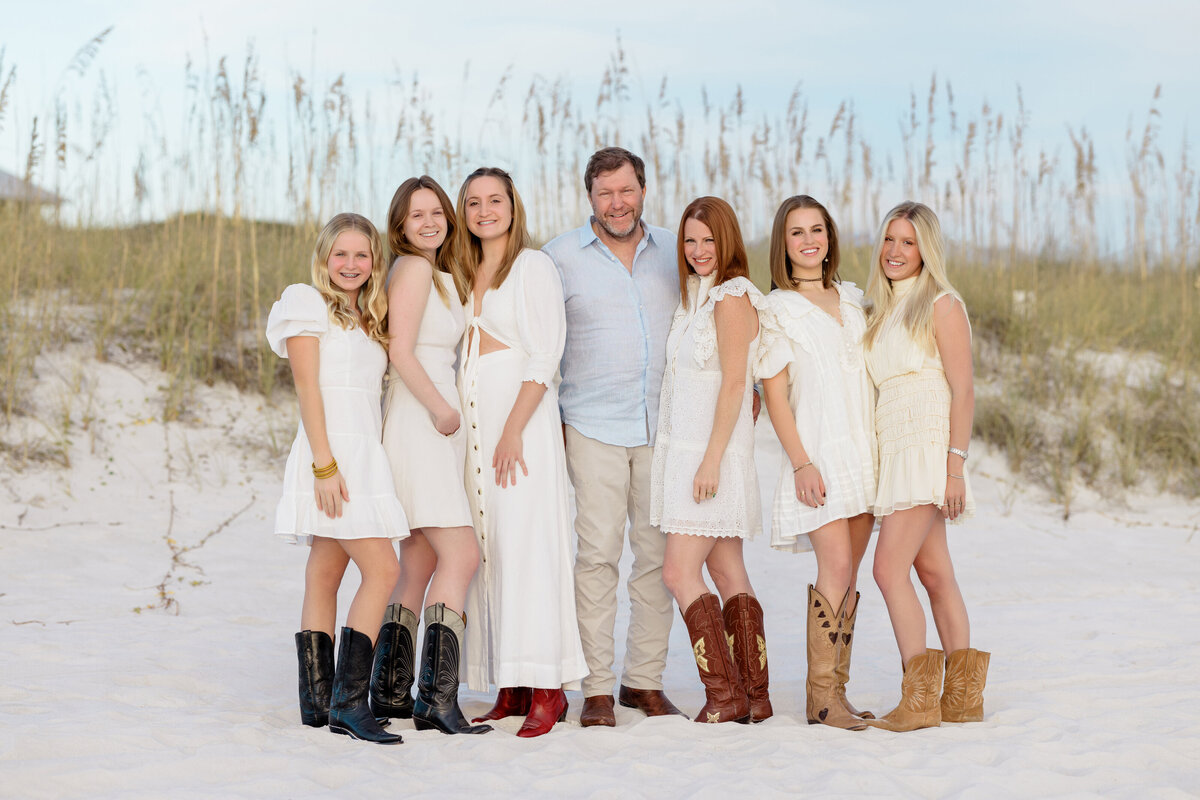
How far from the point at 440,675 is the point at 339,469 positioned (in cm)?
76

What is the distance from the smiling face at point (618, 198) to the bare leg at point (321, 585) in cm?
149

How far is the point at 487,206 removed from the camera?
3639mm

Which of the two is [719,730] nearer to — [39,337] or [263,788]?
[263,788]

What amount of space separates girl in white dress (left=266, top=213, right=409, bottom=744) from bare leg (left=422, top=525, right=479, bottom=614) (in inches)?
6.1

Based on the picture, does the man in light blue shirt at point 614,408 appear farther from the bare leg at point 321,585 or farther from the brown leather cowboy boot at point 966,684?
the brown leather cowboy boot at point 966,684

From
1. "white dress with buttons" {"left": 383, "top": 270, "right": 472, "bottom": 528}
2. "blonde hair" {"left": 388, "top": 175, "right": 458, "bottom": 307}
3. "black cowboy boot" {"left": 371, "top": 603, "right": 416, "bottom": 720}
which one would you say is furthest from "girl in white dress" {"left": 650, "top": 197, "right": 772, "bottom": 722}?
"black cowboy boot" {"left": 371, "top": 603, "right": 416, "bottom": 720}

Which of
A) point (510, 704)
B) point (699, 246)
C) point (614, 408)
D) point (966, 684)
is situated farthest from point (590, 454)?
point (966, 684)

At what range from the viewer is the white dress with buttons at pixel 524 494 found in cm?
357

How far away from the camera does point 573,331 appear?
3891mm

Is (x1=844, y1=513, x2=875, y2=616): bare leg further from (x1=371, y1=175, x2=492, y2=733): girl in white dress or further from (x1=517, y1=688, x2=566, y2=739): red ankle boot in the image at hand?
(x1=371, y1=175, x2=492, y2=733): girl in white dress

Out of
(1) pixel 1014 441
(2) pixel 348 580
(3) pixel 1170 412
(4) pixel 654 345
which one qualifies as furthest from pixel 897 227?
(3) pixel 1170 412

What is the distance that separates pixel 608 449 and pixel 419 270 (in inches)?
36.4

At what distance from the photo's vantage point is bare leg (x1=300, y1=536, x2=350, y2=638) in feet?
11.5

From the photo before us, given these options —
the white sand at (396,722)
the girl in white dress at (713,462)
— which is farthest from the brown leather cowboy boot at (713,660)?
the white sand at (396,722)
